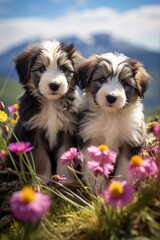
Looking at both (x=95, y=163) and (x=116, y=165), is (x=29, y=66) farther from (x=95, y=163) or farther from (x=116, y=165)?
(x=95, y=163)

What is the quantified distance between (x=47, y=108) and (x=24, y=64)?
60 centimetres

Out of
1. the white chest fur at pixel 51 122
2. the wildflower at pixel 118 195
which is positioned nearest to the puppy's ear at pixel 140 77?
the white chest fur at pixel 51 122

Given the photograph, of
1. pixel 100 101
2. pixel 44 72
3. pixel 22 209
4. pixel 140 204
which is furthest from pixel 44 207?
pixel 44 72

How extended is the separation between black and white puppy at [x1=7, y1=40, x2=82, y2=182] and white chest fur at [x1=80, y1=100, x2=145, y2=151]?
277 mm

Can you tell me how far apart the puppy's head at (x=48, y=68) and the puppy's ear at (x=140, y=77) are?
2.32 feet

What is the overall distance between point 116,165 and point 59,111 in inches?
37.6

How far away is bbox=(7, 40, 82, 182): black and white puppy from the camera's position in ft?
16.5

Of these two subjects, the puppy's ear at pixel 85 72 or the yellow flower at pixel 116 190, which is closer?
the yellow flower at pixel 116 190

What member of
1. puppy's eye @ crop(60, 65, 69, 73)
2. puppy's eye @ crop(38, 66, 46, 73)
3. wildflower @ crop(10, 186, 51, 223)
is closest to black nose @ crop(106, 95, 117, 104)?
puppy's eye @ crop(60, 65, 69, 73)

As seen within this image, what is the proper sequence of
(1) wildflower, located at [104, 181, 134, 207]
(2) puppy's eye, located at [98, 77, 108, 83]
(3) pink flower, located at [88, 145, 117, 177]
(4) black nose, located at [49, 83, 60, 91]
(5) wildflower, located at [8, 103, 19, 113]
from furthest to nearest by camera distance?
1. (5) wildflower, located at [8, 103, 19, 113]
2. (2) puppy's eye, located at [98, 77, 108, 83]
3. (4) black nose, located at [49, 83, 60, 91]
4. (3) pink flower, located at [88, 145, 117, 177]
5. (1) wildflower, located at [104, 181, 134, 207]

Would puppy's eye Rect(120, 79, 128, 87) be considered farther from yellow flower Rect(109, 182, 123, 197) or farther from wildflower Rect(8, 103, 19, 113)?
wildflower Rect(8, 103, 19, 113)

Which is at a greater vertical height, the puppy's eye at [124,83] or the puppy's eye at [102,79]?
the puppy's eye at [102,79]

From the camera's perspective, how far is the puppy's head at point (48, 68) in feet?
15.5

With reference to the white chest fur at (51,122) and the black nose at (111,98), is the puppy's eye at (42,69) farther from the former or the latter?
the black nose at (111,98)
